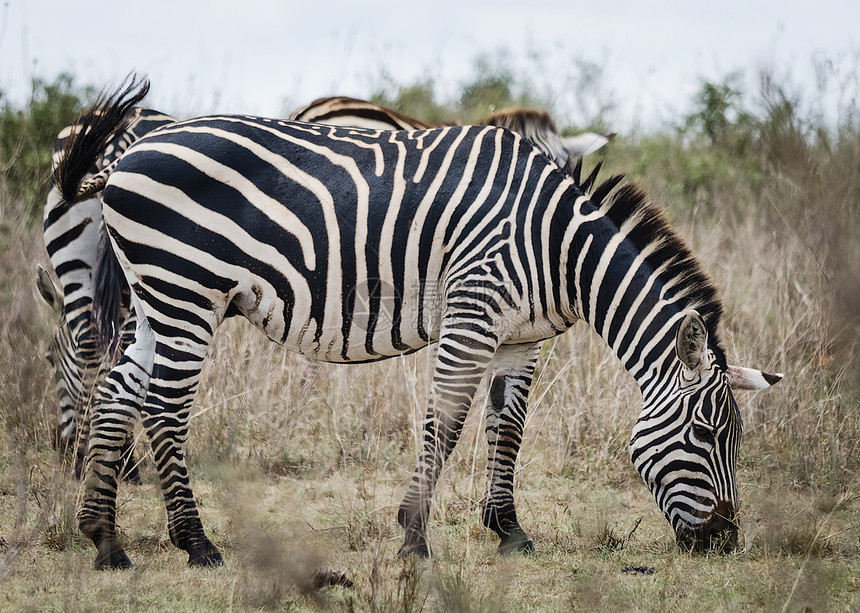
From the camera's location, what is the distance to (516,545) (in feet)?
15.8

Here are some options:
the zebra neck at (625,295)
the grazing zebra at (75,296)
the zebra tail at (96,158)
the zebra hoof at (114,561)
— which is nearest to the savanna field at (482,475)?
the zebra hoof at (114,561)

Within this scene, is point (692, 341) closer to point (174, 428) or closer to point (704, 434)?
point (704, 434)

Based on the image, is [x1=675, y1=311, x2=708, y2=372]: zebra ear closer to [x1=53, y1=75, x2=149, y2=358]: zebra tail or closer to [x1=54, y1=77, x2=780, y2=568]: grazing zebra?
[x1=54, y1=77, x2=780, y2=568]: grazing zebra

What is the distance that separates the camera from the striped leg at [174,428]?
4555 millimetres

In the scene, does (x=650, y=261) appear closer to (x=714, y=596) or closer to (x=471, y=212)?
(x=471, y=212)

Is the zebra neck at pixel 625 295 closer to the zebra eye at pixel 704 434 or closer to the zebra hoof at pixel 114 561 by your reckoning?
the zebra eye at pixel 704 434

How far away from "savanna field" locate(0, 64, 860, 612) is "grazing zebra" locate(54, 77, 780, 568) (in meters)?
0.25

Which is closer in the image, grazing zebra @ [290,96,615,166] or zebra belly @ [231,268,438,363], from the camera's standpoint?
zebra belly @ [231,268,438,363]

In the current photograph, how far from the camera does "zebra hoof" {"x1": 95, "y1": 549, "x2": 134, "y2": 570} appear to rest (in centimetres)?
433

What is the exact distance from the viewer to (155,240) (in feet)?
15.1

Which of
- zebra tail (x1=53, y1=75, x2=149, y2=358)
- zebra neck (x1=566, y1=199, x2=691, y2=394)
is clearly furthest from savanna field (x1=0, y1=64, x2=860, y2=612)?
zebra neck (x1=566, y1=199, x2=691, y2=394)

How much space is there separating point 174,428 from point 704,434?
107 inches

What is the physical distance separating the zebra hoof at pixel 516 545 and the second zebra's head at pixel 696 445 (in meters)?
0.78

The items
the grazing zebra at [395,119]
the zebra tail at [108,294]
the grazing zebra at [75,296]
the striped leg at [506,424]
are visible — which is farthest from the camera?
the grazing zebra at [395,119]
